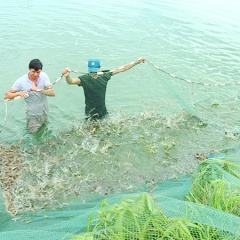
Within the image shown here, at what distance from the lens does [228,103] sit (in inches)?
310

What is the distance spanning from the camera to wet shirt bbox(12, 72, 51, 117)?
541cm

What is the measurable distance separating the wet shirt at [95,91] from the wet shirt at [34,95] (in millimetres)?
681

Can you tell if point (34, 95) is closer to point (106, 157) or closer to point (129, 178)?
point (106, 157)

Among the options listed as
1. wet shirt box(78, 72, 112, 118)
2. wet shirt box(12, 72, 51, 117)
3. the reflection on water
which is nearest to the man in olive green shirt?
wet shirt box(78, 72, 112, 118)

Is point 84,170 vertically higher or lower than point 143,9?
lower

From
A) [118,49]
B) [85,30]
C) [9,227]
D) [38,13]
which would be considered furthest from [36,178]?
[38,13]

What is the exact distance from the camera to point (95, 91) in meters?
5.83

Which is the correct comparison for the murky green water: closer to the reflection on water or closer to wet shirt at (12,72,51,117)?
the reflection on water

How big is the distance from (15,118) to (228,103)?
5.20m

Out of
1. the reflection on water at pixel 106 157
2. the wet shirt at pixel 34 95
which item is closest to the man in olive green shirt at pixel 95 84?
the reflection on water at pixel 106 157

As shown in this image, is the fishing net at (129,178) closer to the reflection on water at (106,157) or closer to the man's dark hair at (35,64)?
the reflection on water at (106,157)

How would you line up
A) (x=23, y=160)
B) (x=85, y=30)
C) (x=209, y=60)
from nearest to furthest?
(x=23, y=160), (x=209, y=60), (x=85, y=30)

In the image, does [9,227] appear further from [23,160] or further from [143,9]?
[143,9]

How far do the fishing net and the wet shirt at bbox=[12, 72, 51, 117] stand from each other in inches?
23.5
